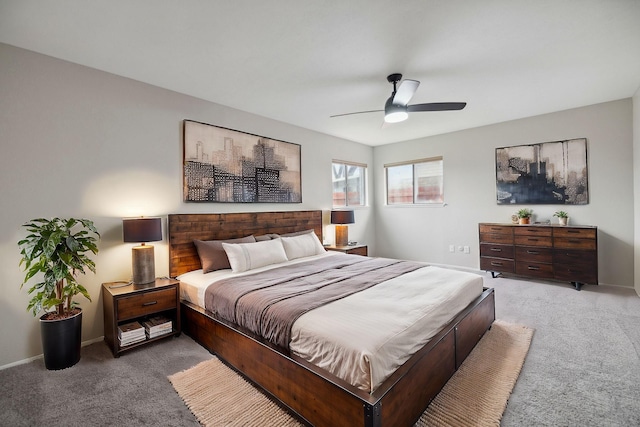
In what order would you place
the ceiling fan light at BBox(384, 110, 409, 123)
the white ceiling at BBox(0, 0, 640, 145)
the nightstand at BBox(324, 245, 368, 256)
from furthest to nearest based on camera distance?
the nightstand at BBox(324, 245, 368, 256), the ceiling fan light at BBox(384, 110, 409, 123), the white ceiling at BBox(0, 0, 640, 145)

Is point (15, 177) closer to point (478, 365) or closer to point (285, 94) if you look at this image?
point (285, 94)

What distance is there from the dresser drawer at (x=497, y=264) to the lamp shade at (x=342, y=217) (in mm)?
2320

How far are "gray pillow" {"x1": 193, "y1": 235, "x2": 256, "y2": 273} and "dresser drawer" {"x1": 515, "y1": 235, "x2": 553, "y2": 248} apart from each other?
4313mm

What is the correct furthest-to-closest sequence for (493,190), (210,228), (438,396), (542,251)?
1. (493,190)
2. (542,251)
3. (210,228)
4. (438,396)

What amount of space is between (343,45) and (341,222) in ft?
10.0

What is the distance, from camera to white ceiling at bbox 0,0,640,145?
6.70 feet

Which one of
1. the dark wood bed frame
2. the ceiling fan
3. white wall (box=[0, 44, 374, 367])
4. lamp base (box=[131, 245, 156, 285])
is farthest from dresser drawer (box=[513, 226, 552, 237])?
lamp base (box=[131, 245, 156, 285])

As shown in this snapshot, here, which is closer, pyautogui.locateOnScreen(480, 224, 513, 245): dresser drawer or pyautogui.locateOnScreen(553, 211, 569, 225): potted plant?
pyautogui.locateOnScreen(553, 211, 569, 225): potted plant

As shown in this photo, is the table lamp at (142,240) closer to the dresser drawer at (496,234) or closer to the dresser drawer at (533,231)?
the dresser drawer at (496,234)

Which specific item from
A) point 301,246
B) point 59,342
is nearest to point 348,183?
point 301,246

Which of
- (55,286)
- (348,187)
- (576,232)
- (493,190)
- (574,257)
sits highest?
(348,187)

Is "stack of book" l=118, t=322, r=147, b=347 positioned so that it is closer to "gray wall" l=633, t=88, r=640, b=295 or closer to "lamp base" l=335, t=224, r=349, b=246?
"lamp base" l=335, t=224, r=349, b=246

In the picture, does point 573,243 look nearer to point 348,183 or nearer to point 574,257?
point 574,257

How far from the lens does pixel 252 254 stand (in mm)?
3314
